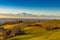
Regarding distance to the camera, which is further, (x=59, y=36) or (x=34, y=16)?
(x=34, y=16)

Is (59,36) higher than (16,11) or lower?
lower

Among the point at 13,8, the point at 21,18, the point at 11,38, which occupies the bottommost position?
the point at 11,38

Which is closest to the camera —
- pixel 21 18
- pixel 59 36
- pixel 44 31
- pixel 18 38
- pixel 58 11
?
pixel 59 36

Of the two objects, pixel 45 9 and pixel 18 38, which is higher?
pixel 45 9

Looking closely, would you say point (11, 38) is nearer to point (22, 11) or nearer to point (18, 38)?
point (18, 38)

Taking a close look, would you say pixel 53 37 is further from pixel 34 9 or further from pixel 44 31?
pixel 34 9

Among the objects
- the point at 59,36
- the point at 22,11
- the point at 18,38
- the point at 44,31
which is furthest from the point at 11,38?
the point at 22,11

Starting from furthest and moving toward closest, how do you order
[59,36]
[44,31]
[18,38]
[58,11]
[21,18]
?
[21,18] < [58,11] < [44,31] < [18,38] < [59,36]

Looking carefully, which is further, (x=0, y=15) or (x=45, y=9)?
(x=0, y=15)

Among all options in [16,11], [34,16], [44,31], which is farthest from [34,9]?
[44,31]

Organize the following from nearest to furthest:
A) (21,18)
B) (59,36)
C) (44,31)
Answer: (59,36), (44,31), (21,18)
